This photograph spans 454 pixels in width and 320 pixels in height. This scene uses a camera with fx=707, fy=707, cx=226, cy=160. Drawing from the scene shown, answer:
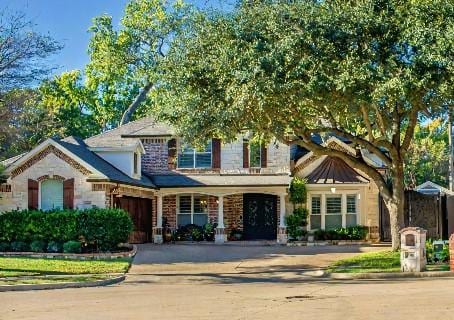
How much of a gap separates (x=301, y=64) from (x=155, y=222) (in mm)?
15677

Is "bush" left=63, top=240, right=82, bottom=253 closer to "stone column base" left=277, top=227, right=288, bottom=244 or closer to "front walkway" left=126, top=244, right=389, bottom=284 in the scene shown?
"front walkway" left=126, top=244, right=389, bottom=284

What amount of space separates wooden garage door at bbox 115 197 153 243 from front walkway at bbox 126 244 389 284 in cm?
262

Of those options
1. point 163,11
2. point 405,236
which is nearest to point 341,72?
point 405,236

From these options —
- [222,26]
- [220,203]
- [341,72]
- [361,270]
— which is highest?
[222,26]

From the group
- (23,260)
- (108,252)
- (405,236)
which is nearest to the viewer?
(405,236)

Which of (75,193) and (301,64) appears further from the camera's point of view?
(75,193)

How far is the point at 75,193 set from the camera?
28.0 metres

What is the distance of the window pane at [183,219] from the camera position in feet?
110

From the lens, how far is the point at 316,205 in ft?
108

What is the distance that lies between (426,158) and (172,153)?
103ft

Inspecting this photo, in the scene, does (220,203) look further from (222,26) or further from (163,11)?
(163,11)

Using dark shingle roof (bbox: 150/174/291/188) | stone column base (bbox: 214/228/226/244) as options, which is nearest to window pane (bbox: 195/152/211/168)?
dark shingle roof (bbox: 150/174/291/188)

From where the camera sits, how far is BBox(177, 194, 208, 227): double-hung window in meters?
33.6

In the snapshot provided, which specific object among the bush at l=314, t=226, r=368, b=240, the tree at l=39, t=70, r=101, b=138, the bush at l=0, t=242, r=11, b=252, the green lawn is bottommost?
the green lawn
